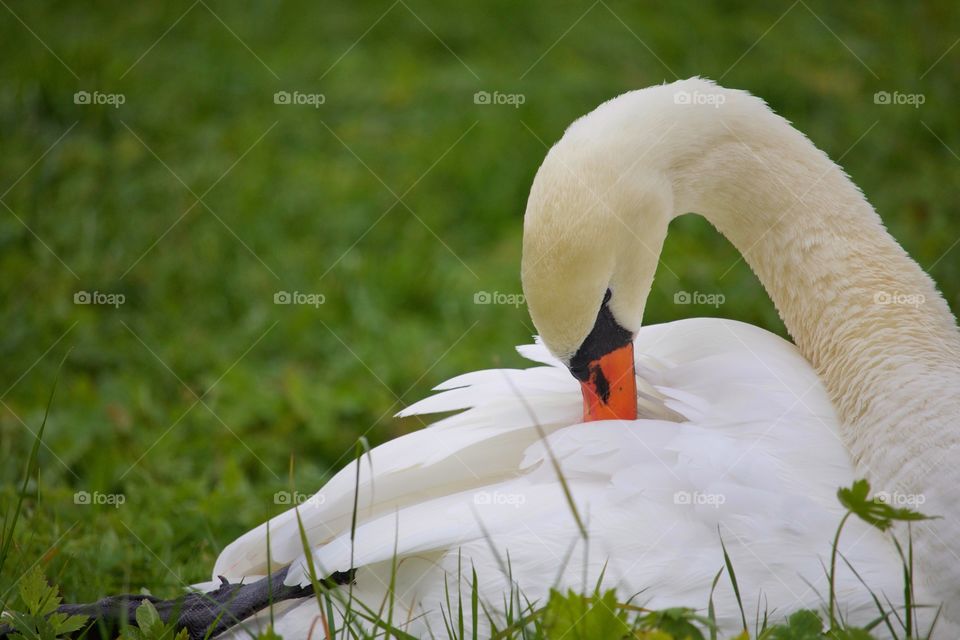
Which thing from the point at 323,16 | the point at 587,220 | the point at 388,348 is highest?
the point at 323,16

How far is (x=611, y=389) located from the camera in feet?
8.05

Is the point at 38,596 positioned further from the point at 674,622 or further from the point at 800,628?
the point at 800,628

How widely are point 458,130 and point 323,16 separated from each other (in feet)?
6.44

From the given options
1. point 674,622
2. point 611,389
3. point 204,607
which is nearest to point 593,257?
point 611,389

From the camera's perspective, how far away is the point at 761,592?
6.68 feet

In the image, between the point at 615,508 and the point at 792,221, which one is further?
the point at 792,221

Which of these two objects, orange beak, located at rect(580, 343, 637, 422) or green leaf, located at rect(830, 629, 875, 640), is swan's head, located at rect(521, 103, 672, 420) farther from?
green leaf, located at rect(830, 629, 875, 640)

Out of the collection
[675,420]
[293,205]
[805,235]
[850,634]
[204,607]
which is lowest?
[850,634]

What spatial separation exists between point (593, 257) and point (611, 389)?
0.33 meters

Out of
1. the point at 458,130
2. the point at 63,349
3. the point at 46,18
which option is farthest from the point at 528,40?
the point at 63,349

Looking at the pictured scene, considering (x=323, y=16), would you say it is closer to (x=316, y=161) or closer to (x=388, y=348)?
(x=316, y=161)

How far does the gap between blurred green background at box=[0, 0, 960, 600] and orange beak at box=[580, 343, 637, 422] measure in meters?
1.26

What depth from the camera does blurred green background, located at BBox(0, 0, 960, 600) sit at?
3.79 m

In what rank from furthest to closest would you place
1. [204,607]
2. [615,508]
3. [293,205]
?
1. [293,205]
2. [204,607]
3. [615,508]
